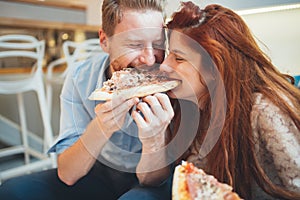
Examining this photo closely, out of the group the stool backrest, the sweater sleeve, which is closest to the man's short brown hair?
the sweater sleeve

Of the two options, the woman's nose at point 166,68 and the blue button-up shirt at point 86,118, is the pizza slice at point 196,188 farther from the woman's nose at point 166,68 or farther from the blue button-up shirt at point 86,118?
the blue button-up shirt at point 86,118

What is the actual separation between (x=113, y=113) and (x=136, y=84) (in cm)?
7

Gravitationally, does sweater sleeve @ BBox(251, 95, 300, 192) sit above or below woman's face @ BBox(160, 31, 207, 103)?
below

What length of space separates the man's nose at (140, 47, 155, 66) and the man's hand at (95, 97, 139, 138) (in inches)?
3.2

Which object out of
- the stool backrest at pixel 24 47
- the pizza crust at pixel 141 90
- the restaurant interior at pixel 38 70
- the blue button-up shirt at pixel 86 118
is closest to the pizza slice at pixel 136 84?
the pizza crust at pixel 141 90

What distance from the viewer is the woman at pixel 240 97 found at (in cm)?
53

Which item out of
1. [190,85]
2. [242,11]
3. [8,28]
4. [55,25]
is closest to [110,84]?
[190,85]

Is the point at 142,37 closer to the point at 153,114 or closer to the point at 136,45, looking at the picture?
the point at 136,45

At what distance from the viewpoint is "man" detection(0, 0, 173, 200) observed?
63 cm

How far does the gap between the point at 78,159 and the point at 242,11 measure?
485 mm

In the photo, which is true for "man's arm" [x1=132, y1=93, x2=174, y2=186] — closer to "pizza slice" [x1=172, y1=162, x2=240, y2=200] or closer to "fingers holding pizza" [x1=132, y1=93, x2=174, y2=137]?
"fingers holding pizza" [x1=132, y1=93, x2=174, y2=137]

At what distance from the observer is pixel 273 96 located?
546 mm

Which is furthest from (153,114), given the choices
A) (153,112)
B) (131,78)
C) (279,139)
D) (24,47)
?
(24,47)

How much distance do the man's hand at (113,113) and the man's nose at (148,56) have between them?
0.08 meters
